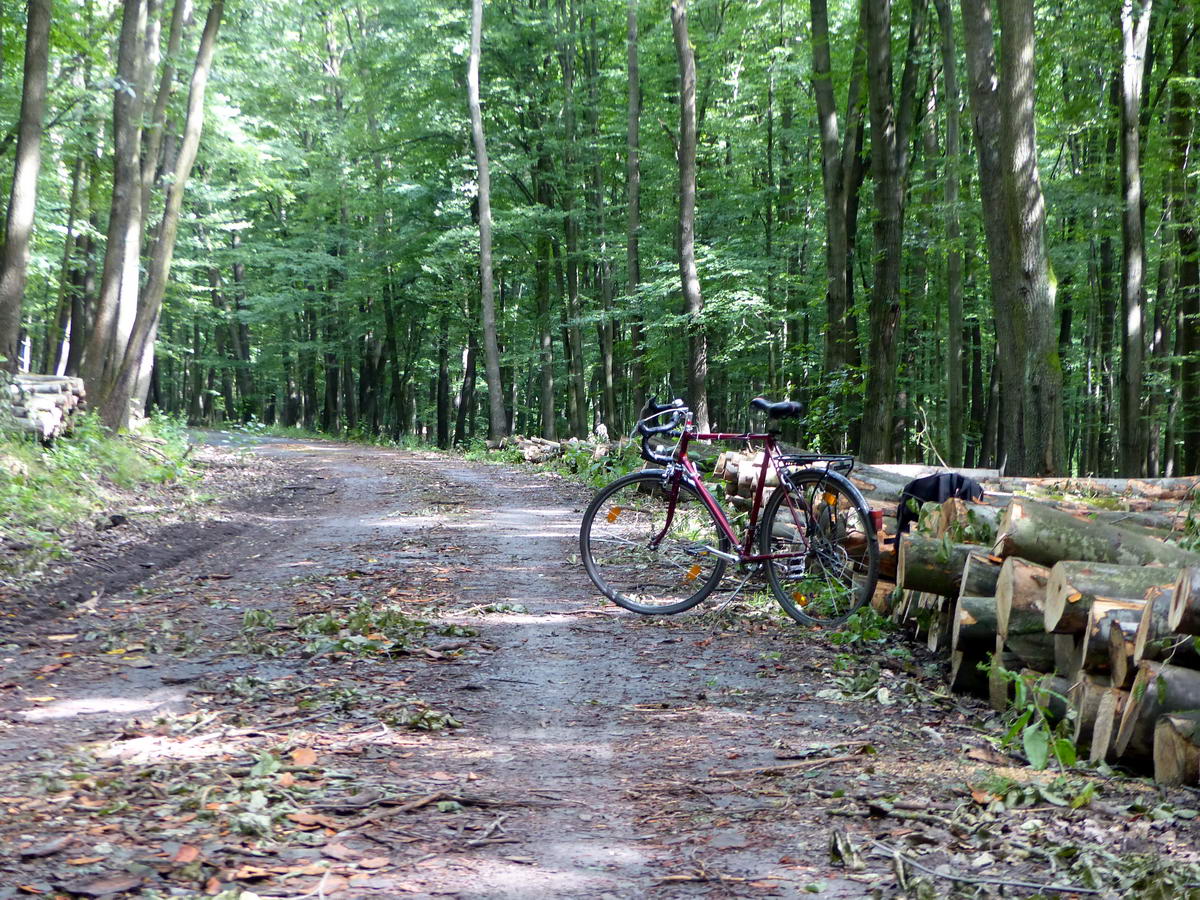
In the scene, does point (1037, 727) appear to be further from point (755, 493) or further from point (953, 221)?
point (953, 221)

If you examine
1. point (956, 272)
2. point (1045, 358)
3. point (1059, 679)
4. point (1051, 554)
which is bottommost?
point (1059, 679)

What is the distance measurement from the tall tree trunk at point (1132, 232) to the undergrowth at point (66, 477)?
14367 mm

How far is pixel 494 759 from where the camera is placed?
13.2 feet

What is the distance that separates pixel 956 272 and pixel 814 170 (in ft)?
13.6

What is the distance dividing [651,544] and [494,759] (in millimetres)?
3286

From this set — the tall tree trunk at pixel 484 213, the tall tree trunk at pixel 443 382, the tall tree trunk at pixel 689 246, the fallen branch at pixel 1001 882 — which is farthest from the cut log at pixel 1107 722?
the tall tree trunk at pixel 443 382

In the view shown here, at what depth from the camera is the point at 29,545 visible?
26.8 ft

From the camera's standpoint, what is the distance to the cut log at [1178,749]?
3.61 m

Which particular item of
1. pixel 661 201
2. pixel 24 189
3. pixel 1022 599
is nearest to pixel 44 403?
pixel 24 189

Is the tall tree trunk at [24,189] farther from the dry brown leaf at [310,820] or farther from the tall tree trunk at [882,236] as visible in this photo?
the dry brown leaf at [310,820]

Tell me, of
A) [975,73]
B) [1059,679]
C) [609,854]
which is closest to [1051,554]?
[1059,679]

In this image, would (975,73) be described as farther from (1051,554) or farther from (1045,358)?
(1051,554)

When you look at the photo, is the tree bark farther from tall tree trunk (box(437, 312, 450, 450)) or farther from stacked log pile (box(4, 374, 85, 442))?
tall tree trunk (box(437, 312, 450, 450))

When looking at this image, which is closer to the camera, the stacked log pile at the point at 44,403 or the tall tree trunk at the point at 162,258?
the stacked log pile at the point at 44,403
